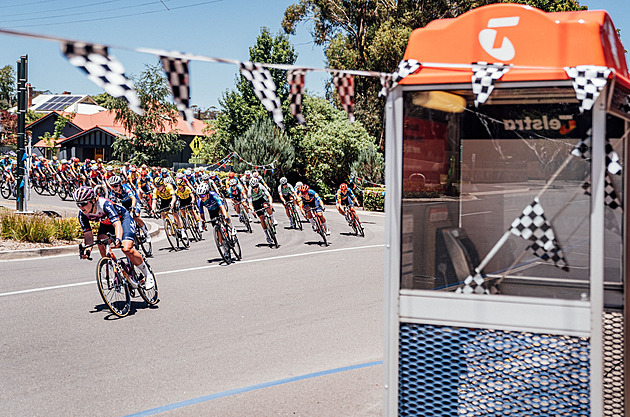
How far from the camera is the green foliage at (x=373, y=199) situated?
31047 mm

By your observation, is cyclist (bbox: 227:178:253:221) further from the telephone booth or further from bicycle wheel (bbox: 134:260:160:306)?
the telephone booth

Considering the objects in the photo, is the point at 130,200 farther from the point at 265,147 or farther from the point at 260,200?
the point at 265,147

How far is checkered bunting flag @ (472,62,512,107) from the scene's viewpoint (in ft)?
12.4

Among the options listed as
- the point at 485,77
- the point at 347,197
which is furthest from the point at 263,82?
the point at 347,197

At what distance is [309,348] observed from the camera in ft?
23.5

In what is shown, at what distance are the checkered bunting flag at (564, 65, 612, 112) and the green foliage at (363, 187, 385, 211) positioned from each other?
89.1 ft

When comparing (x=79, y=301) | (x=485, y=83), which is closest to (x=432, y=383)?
(x=485, y=83)

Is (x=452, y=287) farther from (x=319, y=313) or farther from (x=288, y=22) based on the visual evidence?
(x=288, y=22)

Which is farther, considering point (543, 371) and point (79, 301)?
point (79, 301)

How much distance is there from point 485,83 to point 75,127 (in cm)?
6799

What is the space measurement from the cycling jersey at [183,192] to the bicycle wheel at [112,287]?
794cm

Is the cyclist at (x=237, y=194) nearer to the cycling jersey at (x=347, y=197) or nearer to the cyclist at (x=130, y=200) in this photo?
the cycling jersey at (x=347, y=197)

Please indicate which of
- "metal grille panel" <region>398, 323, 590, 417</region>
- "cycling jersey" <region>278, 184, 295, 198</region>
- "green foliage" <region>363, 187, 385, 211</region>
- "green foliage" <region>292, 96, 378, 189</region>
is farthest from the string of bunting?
"green foliage" <region>292, 96, 378, 189</region>

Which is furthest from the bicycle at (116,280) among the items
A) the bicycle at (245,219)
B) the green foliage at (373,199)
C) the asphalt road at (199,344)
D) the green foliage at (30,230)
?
the green foliage at (373,199)
